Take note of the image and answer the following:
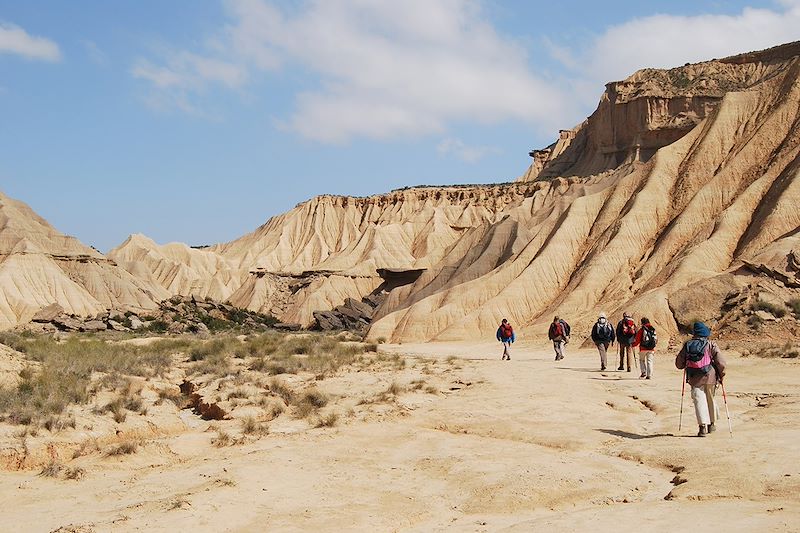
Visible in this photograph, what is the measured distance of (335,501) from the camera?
8648 mm

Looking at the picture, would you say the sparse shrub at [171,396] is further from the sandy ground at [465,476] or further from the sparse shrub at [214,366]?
the sandy ground at [465,476]

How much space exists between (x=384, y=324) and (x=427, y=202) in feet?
186

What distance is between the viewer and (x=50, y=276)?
65.6 m

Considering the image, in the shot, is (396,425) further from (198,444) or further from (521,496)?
(521,496)

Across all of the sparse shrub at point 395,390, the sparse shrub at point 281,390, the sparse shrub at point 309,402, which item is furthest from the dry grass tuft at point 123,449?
the sparse shrub at point 395,390

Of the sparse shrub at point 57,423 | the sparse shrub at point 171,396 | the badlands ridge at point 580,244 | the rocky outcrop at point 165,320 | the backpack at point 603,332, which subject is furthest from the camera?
the rocky outcrop at point 165,320

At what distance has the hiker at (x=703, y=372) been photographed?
35.3ft

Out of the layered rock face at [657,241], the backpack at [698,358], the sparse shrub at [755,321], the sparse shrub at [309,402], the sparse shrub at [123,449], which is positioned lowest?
the sparse shrub at [123,449]

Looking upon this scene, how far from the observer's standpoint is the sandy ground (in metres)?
7.73

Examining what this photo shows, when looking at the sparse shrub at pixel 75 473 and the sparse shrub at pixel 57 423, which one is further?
the sparse shrub at pixel 57 423

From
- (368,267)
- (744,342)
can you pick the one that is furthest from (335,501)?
(368,267)

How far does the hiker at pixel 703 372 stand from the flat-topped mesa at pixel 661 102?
5536 cm

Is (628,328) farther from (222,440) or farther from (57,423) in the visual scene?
(57,423)

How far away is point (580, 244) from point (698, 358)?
32604 millimetres
